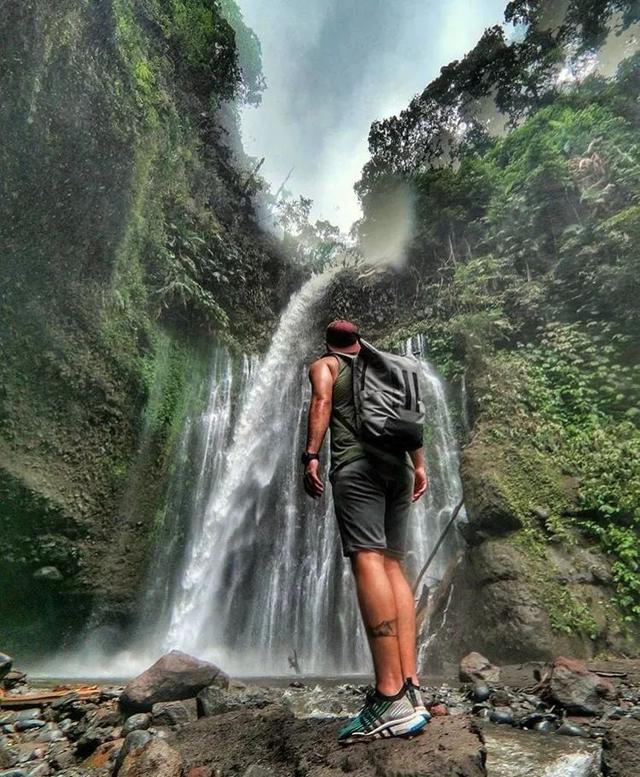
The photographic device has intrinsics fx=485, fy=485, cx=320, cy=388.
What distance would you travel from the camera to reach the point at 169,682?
13.2 ft

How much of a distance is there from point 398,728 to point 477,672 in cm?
Result: 389

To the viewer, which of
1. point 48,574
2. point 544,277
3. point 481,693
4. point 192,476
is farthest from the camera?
point 544,277

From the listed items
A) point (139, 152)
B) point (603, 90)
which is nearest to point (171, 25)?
point (139, 152)

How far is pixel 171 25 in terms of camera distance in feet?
53.0

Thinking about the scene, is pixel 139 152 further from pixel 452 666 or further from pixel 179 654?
pixel 452 666

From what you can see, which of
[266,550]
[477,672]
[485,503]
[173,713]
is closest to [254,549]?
[266,550]

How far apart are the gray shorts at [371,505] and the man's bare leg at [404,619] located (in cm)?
10

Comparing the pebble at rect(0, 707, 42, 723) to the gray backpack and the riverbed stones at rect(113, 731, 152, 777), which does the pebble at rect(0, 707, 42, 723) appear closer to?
the riverbed stones at rect(113, 731, 152, 777)

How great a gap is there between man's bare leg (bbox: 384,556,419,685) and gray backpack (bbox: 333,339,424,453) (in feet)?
1.95

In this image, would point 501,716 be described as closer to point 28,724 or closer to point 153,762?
point 153,762

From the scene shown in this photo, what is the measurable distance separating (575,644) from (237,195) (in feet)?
60.5

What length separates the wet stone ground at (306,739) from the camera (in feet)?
6.11

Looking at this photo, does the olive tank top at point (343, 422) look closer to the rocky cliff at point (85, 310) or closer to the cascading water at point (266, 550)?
the cascading water at point (266, 550)

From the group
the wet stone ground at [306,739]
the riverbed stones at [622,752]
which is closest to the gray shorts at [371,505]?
the wet stone ground at [306,739]
